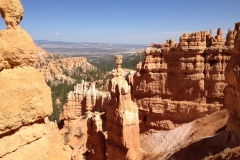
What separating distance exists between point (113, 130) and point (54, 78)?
250ft

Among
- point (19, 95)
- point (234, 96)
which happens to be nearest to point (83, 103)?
point (234, 96)

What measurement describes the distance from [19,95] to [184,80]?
23648mm

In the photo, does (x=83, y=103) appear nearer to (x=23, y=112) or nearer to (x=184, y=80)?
(x=184, y=80)

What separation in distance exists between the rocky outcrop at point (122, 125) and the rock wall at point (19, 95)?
11.8 meters

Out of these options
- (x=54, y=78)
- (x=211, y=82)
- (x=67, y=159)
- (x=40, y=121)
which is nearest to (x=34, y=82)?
(x=40, y=121)


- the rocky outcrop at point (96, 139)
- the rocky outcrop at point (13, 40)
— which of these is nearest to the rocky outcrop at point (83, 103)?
the rocky outcrop at point (96, 139)

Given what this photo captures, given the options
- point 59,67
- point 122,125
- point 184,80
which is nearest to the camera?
point 122,125

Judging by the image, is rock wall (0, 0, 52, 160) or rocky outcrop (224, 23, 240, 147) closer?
rock wall (0, 0, 52, 160)

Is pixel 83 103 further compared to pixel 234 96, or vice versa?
pixel 83 103

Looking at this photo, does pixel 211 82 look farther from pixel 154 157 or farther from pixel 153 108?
pixel 154 157

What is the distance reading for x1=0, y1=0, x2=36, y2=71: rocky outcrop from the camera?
18.3 feet

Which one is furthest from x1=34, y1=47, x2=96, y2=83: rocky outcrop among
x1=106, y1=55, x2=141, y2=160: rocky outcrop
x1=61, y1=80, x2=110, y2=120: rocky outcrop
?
x1=106, y1=55, x2=141, y2=160: rocky outcrop

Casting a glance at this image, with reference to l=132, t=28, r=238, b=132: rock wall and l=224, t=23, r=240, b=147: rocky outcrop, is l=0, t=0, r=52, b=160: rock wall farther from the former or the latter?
l=132, t=28, r=238, b=132: rock wall

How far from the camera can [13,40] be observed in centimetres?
571
